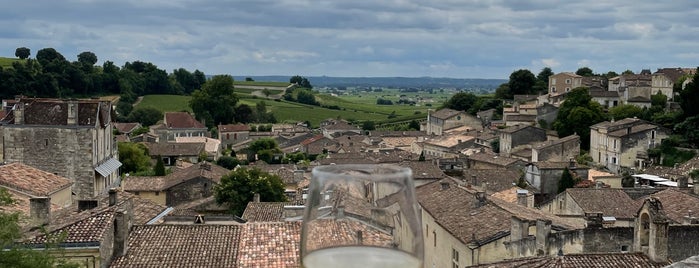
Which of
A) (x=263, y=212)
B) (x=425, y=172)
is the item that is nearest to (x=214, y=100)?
(x=425, y=172)

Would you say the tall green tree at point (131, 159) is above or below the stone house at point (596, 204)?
below

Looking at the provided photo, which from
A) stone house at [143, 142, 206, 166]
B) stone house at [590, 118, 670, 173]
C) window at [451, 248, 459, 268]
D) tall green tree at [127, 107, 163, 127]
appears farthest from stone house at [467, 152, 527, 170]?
tall green tree at [127, 107, 163, 127]

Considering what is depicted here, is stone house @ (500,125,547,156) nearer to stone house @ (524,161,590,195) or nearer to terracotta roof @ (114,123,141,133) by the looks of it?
stone house @ (524,161,590,195)

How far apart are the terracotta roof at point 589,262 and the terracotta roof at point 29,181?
17.2 m

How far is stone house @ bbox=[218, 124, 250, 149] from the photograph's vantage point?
346 feet

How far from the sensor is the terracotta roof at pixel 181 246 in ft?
62.5

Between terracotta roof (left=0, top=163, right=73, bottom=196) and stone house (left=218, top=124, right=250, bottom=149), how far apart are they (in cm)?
7395

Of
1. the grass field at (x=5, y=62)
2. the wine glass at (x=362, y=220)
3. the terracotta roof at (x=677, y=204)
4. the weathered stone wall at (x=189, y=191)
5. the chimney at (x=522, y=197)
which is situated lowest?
the weathered stone wall at (x=189, y=191)

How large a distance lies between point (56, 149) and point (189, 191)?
1117 centimetres

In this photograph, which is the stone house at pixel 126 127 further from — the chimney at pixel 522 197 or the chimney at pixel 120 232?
the chimney at pixel 120 232

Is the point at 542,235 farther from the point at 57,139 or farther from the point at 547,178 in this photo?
the point at 547,178

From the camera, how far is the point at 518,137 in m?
76.6

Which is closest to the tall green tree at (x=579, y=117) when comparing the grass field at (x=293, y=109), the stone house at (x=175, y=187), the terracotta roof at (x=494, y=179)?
the terracotta roof at (x=494, y=179)

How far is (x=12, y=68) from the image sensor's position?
11119cm
